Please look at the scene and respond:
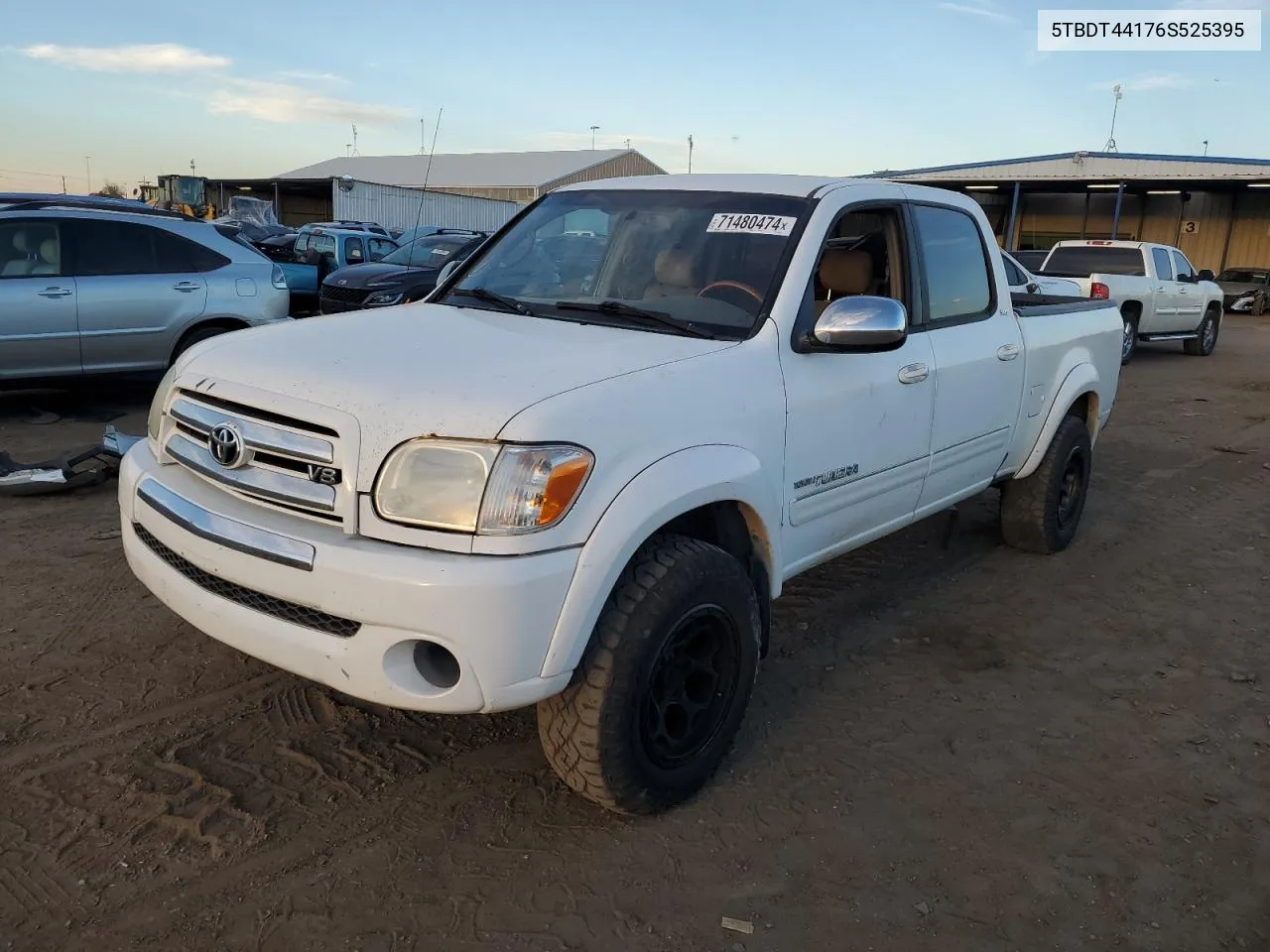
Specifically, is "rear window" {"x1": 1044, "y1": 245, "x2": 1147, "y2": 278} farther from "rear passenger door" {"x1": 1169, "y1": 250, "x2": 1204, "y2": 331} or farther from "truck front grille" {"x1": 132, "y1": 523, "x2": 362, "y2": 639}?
"truck front grille" {"x1": 132, "y1": 523, "x2": 362, "y2": 639}

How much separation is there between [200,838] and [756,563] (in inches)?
71.8

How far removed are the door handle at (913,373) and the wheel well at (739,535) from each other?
0.99m

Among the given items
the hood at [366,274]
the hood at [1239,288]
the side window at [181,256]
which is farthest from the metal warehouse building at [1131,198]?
the side window at [181,256]

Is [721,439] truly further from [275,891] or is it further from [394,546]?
[275,891]

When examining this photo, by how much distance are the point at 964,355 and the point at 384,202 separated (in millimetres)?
38488

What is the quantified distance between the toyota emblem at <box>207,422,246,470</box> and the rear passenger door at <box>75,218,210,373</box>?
5.88 meters

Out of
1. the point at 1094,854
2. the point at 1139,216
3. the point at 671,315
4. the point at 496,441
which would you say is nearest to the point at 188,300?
the point at 671,315

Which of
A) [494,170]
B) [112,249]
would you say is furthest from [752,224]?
[494,170]

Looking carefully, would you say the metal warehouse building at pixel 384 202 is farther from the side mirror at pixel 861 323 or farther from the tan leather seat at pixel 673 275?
the side mirror at pixel 861 323

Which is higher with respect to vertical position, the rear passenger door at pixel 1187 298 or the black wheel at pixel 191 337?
the rear passenger door at pixel 1187 298

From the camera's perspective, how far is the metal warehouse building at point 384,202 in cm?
3747

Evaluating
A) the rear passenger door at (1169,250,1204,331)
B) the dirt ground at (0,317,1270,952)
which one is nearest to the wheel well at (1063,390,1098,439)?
the dirt ground at (0,317,1270,952)

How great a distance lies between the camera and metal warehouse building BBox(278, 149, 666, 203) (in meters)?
52.7

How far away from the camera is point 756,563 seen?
3.32m
